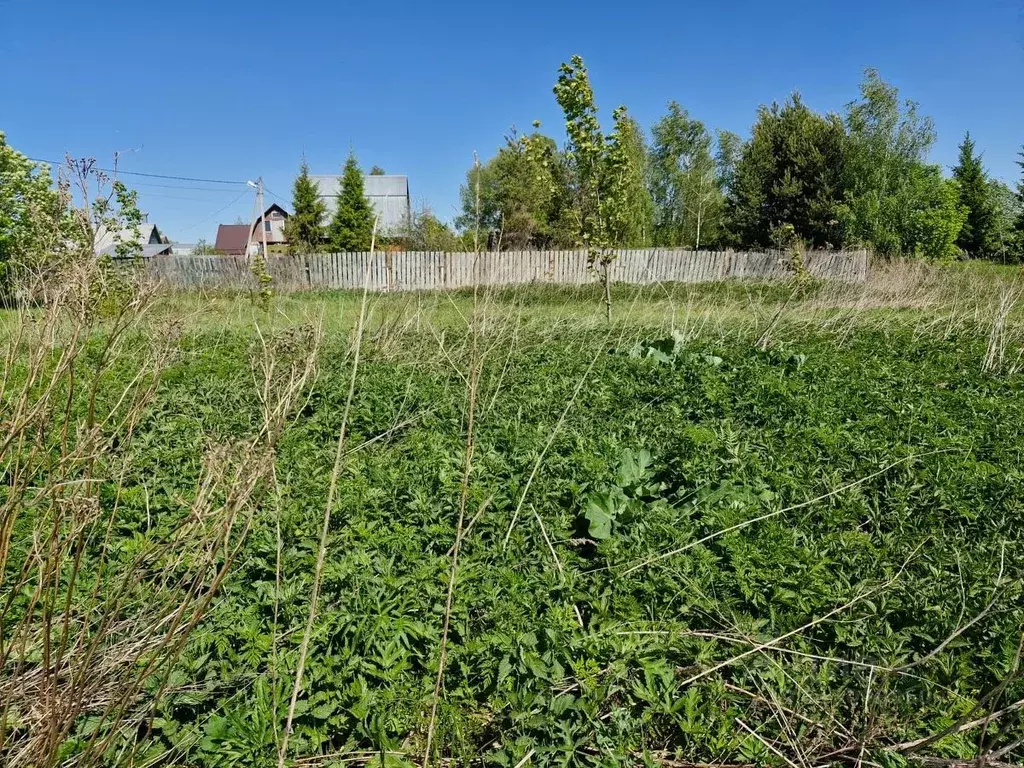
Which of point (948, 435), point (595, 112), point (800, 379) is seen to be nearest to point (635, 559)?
point (948, 435)

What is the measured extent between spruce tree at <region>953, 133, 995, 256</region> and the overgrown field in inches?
1307

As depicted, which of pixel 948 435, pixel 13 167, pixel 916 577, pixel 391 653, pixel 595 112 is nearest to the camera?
pixel 391 653

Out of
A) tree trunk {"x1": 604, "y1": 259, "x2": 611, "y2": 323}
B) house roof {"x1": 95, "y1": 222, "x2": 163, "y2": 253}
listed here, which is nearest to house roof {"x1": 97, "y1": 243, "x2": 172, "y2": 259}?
house roof {"x1": 95, "y1": 222, "x2": 163, "y2": 253}

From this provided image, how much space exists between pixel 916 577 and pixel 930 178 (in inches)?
1113

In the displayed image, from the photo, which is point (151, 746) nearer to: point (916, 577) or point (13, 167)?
point (916, 577)

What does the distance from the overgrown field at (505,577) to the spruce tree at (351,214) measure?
2588cm

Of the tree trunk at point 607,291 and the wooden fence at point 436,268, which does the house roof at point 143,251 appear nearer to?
the wooden fence at point 436,268

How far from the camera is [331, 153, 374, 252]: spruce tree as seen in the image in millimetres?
29141

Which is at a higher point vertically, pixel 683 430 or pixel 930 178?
pixel 930 178

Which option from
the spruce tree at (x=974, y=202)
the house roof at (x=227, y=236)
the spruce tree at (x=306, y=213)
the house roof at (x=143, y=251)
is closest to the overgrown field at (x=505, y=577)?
the house roof at (x=143, y=251)

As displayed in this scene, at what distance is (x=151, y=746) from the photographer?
5.85 feet

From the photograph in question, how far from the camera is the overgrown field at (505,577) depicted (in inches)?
58.6

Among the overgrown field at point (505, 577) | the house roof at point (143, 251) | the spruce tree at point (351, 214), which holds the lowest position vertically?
the overgrown field at point (505, 577)

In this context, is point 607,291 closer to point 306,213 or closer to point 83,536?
point 83,536
